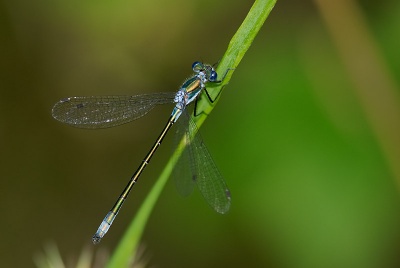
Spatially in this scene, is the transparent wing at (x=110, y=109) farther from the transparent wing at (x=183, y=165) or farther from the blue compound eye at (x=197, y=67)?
the transparent wing at (x=183, y=165)

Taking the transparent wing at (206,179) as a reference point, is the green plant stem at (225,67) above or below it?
below

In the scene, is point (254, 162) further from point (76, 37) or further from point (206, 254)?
point (76, 37)

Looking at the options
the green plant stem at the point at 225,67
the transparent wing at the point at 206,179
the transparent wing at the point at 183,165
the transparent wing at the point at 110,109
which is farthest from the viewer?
the transparent wing at the point at 110,109

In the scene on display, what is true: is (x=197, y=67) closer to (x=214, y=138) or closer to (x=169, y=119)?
(x=169, y=119)

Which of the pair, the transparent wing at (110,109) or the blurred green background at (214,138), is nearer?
the blurred green background at (214,138)

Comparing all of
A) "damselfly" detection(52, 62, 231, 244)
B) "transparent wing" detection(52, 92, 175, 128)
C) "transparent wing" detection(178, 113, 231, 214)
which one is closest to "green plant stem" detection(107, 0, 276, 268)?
"damselfly" detection(52, 62, 231, 244)

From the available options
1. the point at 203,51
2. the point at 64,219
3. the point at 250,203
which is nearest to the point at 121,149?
the point at 64,219

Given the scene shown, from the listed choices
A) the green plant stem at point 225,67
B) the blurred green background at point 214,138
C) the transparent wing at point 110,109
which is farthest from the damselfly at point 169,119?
the green plant stem at point 225,67
